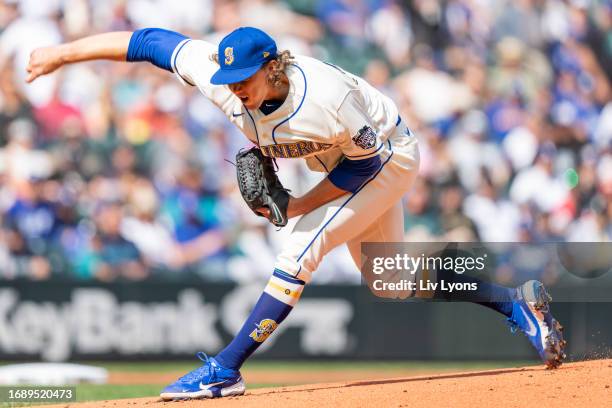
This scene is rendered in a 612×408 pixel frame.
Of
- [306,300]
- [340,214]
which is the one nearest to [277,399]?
[340,214]

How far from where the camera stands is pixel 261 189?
5125 mm

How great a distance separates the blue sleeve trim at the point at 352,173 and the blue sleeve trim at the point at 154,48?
1.04m

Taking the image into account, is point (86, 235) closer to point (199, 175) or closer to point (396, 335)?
point (199, 175)

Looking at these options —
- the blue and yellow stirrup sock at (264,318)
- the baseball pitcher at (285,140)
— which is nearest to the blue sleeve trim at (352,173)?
the baseball pitcher at (285,140)

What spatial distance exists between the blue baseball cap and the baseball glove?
656mm

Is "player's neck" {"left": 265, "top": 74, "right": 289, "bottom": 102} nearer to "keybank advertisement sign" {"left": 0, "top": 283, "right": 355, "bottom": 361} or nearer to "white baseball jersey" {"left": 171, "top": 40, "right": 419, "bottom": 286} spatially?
"white baseball jersey" {"left": 171, "top": 40, "right": 419, "bottom": 286}

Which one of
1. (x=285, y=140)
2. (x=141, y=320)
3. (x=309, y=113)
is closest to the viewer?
(x=309, y=113)

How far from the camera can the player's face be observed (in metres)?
4.56

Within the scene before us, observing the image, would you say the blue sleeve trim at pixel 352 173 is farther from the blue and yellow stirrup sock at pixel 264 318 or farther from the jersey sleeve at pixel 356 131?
the blue and yellow stirrup sock at pixel 264 318

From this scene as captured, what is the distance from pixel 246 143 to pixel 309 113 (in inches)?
214

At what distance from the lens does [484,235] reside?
32.4ft

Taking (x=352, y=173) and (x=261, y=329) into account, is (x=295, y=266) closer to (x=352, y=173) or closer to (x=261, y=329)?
(x=261, y=329)

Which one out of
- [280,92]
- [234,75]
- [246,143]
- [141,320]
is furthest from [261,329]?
[246,143]

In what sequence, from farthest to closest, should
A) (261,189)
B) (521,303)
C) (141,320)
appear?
1. (141,320)
2. (521,303)
3. (261,189)
